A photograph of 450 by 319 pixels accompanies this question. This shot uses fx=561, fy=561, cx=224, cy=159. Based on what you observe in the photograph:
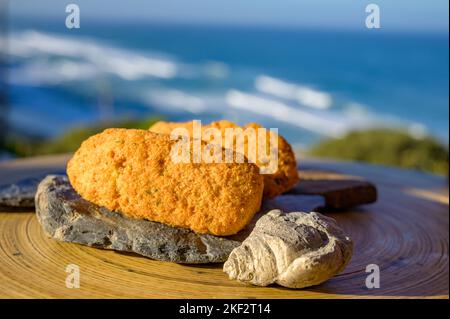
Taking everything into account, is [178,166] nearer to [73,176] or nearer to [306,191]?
[73,176]

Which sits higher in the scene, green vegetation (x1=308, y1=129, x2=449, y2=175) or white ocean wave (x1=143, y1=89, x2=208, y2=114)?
white ocean wave (x1=143, y1=89, x2=208, y2=114)

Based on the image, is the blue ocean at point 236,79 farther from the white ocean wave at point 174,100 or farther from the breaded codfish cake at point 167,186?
the breaded codfish cake at point 167,186

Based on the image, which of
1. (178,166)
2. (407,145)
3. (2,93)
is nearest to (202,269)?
(178,166)

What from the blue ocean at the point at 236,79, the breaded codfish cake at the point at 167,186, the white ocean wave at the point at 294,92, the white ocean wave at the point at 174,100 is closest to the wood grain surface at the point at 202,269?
the breaded codfish cake at the point at 167,186

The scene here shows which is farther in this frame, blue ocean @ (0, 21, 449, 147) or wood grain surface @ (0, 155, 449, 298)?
blue ocean @ (0, 21, 449, 147)

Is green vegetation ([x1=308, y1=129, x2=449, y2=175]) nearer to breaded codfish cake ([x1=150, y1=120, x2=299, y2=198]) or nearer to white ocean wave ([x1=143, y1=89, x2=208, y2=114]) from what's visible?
breaded codfish cake ([x1=150, y1=120, x2=299, y2=198])

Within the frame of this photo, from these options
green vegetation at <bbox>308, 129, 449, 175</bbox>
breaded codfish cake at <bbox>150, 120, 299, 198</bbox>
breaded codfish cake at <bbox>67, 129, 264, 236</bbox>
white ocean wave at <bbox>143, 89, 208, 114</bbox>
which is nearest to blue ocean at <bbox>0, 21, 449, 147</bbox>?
white ocean wave at <bbox>143, 89, 208, 114</bbox>

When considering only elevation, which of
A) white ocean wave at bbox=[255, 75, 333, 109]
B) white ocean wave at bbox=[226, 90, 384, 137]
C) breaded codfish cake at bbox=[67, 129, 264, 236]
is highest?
breaded codfish cake at bbox=[67, 129, 264, 236]
